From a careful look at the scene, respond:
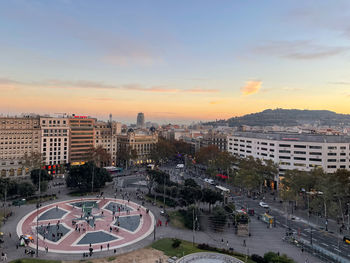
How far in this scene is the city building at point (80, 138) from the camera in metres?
124

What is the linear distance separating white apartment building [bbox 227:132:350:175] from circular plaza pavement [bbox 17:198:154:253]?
192 feet

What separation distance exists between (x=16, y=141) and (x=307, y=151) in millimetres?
117089

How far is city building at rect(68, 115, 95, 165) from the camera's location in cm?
12394

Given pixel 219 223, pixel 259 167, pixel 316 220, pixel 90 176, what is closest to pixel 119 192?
pixel 90 176

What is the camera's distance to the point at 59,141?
119188 millimetres

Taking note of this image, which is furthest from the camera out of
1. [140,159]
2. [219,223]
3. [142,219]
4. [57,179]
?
[140,159]

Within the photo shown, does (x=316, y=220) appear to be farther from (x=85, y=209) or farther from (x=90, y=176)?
(x=90, y=176)

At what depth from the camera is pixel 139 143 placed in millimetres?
152750

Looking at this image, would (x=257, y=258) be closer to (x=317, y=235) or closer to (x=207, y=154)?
(x=317, y=235)

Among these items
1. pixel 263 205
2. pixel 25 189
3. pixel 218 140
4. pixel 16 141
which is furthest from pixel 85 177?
pixel 218 140

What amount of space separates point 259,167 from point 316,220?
96.9ft

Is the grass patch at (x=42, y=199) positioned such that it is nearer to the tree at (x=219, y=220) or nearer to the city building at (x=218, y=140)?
the tree at (x=219, y=220)

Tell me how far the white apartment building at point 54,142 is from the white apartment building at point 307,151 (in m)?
90.1

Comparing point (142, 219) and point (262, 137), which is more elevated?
point (262, 137)
